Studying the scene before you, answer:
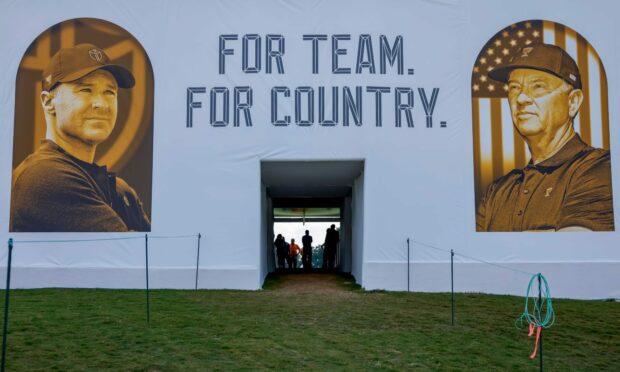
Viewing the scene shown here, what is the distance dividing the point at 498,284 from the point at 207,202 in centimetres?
685

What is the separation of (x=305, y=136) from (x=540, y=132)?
548 cm

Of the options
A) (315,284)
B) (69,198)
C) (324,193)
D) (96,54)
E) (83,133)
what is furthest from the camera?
(324,193)

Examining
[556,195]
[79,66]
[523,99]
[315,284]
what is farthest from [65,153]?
[556,195]

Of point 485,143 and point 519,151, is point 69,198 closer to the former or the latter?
point 485,143

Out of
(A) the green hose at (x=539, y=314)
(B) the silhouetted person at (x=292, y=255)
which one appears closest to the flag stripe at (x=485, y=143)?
(A) the green hose at (x=539, y=314)

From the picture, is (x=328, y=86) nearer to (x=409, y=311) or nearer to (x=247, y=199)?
(x=247, y=199)

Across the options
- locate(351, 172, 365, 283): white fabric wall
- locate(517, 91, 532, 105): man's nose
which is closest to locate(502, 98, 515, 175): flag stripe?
locate(517, 91, 532, 105): man's nose

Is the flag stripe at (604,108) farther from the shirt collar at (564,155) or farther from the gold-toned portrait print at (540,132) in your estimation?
the shirt collar at (564,155)

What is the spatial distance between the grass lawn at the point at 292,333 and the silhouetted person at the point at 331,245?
8.17m

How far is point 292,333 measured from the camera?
10.7m

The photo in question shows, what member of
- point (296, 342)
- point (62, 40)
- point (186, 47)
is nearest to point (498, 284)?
point (296, 342)

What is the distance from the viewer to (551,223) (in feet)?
52.6

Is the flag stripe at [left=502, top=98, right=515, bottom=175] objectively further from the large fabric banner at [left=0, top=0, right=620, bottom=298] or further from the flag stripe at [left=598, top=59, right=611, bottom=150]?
the flag stripe at [left=598, top=59, right=611, bottom=150]

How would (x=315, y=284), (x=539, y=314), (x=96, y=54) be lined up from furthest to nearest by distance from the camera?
(x=315, y=284), (x=96, y=54), (x=539, y=314)
